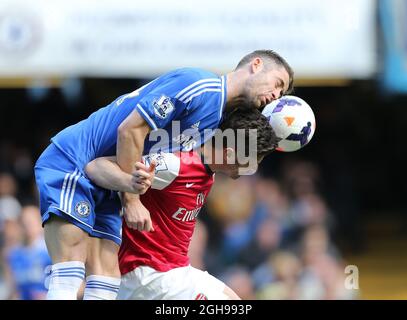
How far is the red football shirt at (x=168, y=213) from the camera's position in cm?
569

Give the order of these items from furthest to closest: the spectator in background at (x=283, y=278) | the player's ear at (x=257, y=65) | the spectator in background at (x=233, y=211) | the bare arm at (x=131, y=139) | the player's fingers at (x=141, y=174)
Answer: the spectator in background at (x=233, y=211), the spectator in background at (x=283, y=278), the player's ear at (x=257, y=65), the bare arm at (x=131, y=139), the player's fingers at (x=141, y=174)

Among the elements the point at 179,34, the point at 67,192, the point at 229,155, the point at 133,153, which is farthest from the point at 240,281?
the point at 133,153

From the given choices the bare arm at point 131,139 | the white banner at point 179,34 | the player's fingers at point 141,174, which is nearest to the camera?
the player's fingers at point 141,174

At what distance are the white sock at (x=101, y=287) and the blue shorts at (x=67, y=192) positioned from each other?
0.29m

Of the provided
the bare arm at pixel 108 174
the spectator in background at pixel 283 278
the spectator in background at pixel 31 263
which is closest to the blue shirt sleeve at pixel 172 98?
the bare arm at pixel 108 174

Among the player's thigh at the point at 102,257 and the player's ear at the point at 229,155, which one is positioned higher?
the player's ear at the point at 229,155

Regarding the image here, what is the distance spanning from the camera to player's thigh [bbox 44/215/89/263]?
17.9 ft

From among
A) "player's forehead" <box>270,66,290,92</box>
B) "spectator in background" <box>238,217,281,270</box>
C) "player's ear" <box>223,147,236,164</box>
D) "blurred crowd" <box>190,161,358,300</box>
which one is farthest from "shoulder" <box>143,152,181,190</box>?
"spectator in background" <box>238,217,281,270</box>

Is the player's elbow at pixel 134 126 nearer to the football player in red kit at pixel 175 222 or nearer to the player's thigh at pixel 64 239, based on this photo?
the football player in red kit at pixel 175 222

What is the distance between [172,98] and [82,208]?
0.80 meters

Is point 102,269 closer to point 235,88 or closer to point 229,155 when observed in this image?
point 229,155

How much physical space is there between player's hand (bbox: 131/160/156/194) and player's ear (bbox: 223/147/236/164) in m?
0.57

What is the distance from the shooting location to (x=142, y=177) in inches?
203
